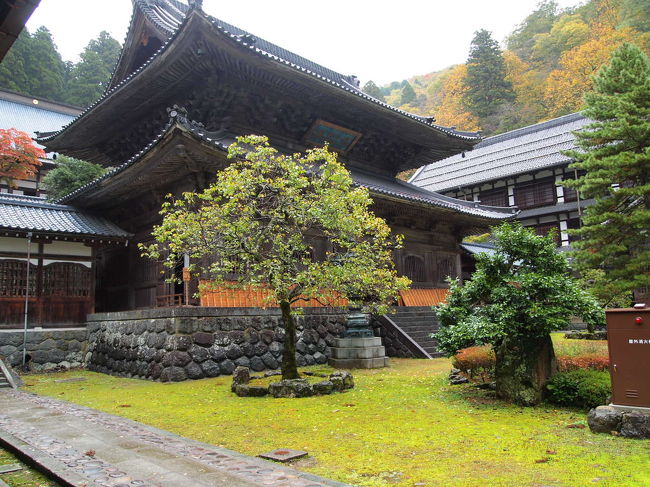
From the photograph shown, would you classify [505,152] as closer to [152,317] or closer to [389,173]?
[389,173]

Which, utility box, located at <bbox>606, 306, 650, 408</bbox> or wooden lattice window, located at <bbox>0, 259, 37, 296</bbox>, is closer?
utility box, located at <bbox>606, 306, 650, 408</bbox>

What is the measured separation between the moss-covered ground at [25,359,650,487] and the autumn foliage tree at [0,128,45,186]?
15.8 m

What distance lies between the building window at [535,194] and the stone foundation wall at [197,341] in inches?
1084

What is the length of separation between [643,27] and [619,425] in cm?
4939

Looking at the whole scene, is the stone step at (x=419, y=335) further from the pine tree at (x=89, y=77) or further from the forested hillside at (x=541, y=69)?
the pine tree at (x=89, y=77)

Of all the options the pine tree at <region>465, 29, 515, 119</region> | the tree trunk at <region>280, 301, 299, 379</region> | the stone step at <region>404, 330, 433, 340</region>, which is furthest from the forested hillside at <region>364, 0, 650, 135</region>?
the tree trunk at <region>280, 301, 299, 379</region>

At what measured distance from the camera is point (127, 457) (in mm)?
5281

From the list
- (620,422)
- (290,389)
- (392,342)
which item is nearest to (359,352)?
(392,342)

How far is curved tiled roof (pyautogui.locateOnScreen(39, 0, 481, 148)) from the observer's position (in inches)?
525

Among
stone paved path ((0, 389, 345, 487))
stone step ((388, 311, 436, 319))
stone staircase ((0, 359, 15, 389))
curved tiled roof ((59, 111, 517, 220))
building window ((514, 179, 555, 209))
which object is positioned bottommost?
stone staircase ((0, 359, 15, 389))

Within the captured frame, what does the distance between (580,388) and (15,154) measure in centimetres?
2427

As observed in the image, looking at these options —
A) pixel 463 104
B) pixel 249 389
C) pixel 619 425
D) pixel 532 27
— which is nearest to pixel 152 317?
pixel 249 389

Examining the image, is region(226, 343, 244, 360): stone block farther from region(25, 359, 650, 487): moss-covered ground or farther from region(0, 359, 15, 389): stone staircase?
region(0, 359, 15, 389): stone staircase

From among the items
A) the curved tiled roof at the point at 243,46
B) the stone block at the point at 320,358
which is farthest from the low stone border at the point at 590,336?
the curved tiled roof at the point at 243,46
